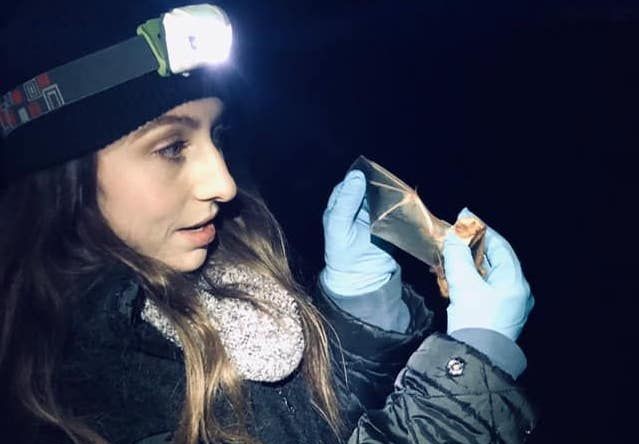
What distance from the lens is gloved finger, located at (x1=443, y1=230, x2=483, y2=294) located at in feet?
5.21

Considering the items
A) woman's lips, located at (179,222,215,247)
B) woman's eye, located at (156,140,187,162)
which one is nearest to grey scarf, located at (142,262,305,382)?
woman's lips, located at (179,222,215,247)

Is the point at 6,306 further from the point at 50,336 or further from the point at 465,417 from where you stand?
→ the point at 465,417

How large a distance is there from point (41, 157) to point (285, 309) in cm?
73

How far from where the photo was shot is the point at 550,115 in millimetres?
4859

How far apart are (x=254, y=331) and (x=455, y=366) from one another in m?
0.51

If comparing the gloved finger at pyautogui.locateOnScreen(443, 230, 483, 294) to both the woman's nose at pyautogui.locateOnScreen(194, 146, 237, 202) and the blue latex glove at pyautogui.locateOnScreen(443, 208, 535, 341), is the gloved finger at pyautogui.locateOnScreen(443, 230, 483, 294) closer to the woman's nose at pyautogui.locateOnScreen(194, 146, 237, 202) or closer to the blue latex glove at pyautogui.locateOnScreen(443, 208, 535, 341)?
the blue latex glove at pyautogui.locateOnScreen(443, 208, 535, 341)

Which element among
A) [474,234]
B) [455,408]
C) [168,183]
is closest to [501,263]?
[474,234]

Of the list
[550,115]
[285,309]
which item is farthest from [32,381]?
[550,115]

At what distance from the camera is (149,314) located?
1287 mm

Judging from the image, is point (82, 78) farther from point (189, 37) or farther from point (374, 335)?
point (374, 335)

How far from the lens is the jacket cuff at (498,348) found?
1417mm

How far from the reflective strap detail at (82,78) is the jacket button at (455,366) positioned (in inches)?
39.7

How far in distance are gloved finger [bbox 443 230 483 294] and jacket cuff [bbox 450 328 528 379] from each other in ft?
0.51

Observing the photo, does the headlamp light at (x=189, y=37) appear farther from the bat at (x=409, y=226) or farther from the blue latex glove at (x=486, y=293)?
the blue latex glove at (x=486, y=293)
